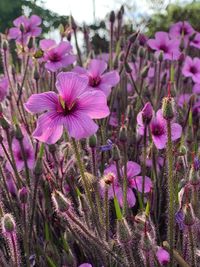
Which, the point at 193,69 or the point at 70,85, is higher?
the point at 70,85

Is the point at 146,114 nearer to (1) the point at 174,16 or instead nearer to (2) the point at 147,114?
(2) the point at 147,114

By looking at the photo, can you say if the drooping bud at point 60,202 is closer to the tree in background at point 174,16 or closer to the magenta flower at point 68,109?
the magenta flower at point 68,109

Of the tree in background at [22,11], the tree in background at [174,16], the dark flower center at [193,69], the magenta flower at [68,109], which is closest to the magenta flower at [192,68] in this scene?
the dark flower center at [193,69]

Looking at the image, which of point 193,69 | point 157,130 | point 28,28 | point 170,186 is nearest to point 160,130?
point 157,130

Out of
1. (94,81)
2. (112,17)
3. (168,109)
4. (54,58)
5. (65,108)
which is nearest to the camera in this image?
(168,109)

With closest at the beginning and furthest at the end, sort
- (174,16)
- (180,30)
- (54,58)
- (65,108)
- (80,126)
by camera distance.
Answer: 1. (80,126)
2. (65,108)
3. (54,58)
4. (180,30)
5. (174,16)

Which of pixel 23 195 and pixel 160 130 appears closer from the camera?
pixel 23 195

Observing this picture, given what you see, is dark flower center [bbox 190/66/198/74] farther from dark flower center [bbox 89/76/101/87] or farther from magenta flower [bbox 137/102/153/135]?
magenta flower [bbox 137/102/153/135]

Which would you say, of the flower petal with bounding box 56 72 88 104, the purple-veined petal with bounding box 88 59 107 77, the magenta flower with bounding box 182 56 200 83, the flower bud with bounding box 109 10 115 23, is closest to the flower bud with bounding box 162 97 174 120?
the flower petal with bounding box 56 72 88 104
